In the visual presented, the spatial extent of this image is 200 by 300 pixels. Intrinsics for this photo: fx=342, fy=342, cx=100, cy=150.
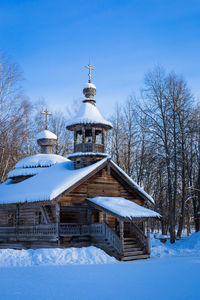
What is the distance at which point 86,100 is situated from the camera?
2650 cm

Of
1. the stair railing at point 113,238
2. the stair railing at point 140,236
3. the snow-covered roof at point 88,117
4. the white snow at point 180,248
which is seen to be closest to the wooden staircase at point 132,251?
the stair railing at point 140,236

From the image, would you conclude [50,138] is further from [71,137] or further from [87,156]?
[71,137]

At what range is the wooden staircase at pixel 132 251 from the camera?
1939 centimetres

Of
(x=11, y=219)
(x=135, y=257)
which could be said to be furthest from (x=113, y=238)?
(x=11, y=219)

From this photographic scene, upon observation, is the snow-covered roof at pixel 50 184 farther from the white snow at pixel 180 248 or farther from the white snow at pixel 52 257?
the white snow at pixel 180 248

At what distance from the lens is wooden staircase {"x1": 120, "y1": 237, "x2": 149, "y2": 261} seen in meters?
19.4

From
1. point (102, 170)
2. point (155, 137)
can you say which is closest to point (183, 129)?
point (155, 137)

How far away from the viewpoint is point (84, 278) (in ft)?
39.1

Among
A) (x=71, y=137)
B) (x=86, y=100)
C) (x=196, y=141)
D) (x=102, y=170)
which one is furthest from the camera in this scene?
(x=71, y=137)

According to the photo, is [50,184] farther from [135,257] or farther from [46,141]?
[46,141]

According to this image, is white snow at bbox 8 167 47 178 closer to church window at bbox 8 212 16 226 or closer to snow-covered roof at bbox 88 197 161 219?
church window at bbox 8 212 16 226

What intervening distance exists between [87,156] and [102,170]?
1.48 m

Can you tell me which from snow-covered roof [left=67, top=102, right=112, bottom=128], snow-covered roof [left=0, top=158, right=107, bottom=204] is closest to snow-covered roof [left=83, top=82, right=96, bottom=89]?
snow-covered roof [left=67, top=102, right=112, bottom=128]

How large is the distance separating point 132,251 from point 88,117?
9678 millimetres
